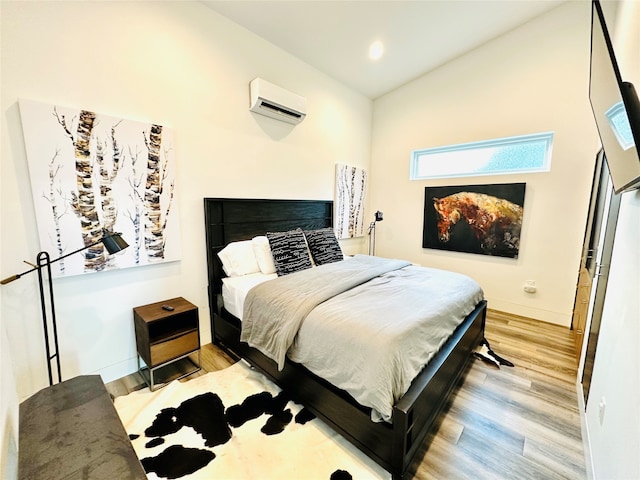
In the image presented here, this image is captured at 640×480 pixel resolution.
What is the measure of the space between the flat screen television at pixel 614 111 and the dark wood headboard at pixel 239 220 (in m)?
2.70

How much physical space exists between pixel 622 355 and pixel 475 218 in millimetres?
2717

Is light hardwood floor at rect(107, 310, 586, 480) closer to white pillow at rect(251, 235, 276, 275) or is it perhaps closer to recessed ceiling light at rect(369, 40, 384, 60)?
white pillow at rect(251, 235, 276, 275)

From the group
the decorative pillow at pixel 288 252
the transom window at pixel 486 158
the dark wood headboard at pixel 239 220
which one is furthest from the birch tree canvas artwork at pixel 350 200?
the decorative pillow at pixel 288 252

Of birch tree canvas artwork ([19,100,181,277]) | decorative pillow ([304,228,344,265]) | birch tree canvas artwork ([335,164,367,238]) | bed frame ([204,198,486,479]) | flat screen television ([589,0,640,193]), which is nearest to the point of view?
flat screen television ([589,0,640,193])

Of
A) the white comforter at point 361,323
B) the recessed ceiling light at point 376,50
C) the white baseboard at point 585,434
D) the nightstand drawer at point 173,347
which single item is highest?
the recessed ceiling light at point 376,50

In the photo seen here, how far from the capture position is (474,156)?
11.9ft

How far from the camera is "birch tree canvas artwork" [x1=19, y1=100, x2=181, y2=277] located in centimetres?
172

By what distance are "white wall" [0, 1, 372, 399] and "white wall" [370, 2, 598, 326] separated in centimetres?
203

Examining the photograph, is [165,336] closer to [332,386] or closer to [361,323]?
[332,386]

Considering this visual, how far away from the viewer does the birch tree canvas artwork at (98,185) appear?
172 centimetres

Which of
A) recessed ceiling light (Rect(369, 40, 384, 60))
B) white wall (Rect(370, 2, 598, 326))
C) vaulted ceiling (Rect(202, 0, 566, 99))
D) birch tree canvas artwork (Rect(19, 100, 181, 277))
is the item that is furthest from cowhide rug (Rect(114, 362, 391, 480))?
recessed ceiling light (Rect(369, 40, 384, 60))

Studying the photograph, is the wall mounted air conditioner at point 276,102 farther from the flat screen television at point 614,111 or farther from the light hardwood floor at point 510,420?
the light hardwood floor at point 510,420

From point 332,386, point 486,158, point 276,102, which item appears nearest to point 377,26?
point 276,102

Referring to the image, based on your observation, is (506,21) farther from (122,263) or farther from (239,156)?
(122,263)
